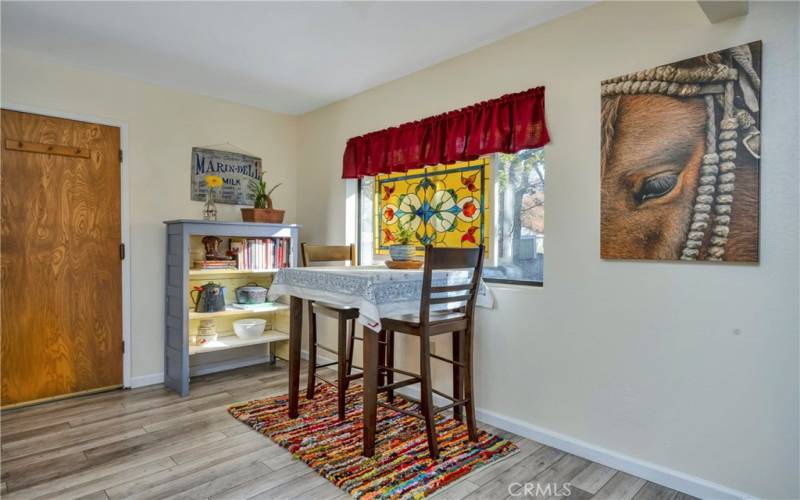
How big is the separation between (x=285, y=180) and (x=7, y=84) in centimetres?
205

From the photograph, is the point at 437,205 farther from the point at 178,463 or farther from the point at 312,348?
the point at 178,463

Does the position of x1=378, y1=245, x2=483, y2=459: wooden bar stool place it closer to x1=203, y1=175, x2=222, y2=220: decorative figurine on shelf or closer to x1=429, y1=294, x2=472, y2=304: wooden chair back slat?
x1=429, y1=294, x2=472, y2=304: wooden chair back slat

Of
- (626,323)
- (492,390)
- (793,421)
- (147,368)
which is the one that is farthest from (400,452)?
(147,368)

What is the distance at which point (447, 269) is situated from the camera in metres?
2.28

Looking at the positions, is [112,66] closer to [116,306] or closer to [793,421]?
[116,306]

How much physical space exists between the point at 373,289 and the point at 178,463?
51.0 inches

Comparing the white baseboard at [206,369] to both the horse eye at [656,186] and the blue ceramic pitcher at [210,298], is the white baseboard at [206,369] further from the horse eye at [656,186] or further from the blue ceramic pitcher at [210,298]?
the horse eye at [656,186]

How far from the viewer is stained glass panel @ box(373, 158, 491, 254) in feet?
9.72

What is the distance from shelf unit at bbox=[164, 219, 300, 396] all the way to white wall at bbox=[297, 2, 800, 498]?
1.86m

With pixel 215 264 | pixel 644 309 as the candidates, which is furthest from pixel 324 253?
pixel 644 309

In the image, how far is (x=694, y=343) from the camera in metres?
2.00

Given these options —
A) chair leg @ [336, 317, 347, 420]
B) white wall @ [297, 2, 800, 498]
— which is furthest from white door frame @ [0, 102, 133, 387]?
white wall @ [297, 2, 800, 498]

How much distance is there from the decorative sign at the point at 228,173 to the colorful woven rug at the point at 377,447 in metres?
1.80

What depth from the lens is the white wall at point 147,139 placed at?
313 centimetres
